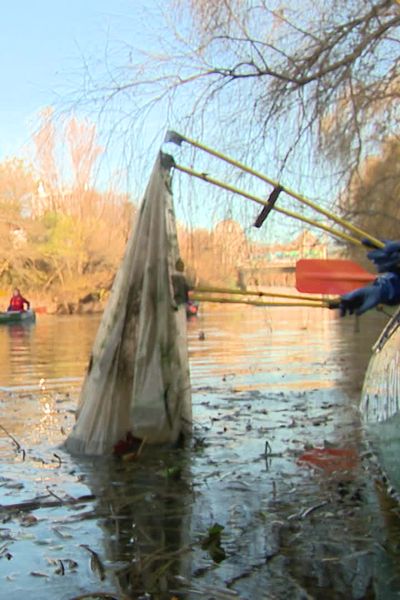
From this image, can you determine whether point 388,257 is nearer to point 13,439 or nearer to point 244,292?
point 244,292

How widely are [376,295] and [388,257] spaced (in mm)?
308

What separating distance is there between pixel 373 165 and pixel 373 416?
165 inches

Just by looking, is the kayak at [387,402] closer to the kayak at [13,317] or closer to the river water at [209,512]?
the river water at [209,512]

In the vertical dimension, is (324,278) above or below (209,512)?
above

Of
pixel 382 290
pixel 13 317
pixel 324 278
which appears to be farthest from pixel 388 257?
pixel 13 317

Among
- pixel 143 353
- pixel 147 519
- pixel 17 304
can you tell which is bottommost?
pixel 147 519

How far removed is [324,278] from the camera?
7059mm

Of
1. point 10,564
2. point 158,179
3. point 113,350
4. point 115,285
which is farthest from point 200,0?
point 10,564

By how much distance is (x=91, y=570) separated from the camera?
4.20m

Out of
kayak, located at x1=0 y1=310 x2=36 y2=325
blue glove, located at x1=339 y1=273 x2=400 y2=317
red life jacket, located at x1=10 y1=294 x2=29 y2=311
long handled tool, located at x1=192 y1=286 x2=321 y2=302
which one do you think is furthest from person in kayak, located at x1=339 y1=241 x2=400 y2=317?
red life jacket, located at x1=10 y1=294 x2=29 y2=311

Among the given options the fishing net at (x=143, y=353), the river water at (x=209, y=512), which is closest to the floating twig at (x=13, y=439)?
the river water at (x=209, y=512)

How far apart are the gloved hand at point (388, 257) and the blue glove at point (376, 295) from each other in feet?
0.18

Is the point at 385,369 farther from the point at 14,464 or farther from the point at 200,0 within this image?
the point at 200,0

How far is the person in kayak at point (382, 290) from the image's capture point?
20.4ft
